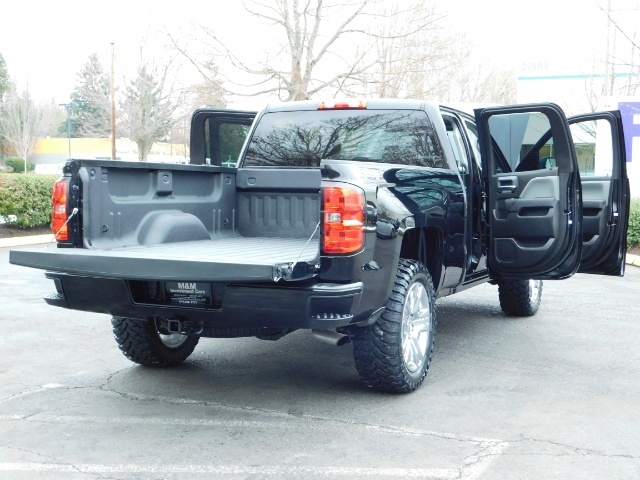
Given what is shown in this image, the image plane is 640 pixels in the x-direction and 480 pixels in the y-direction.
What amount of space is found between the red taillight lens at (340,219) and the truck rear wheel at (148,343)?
63.1 inches

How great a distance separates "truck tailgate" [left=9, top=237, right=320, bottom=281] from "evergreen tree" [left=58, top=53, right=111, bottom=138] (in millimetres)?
36948

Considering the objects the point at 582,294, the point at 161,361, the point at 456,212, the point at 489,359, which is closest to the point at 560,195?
the point at 456,212

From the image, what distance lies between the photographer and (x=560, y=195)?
20.4 ft

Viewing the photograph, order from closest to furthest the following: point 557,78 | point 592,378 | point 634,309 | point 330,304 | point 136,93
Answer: point 330,304, point 592,378, point 634,309, point 557,78, point 136,93

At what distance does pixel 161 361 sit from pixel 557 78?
29.0 metres

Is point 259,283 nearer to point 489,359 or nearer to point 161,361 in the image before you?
point 161,361

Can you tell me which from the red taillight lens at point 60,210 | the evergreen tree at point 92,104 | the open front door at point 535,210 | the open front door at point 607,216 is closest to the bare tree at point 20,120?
the evergreen tree at point 92,104

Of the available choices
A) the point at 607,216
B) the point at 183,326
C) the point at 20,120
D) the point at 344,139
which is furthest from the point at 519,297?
the point at 20,120

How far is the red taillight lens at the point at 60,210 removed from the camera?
4.66 m

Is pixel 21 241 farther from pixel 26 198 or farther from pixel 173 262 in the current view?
pixel 173 262

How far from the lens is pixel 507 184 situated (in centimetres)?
639

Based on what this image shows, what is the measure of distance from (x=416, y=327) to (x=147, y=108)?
34.8 meters

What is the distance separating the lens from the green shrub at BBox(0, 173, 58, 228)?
645 inches

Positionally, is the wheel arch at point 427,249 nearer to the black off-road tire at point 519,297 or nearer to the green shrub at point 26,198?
the black off-road tire at point 519,297
